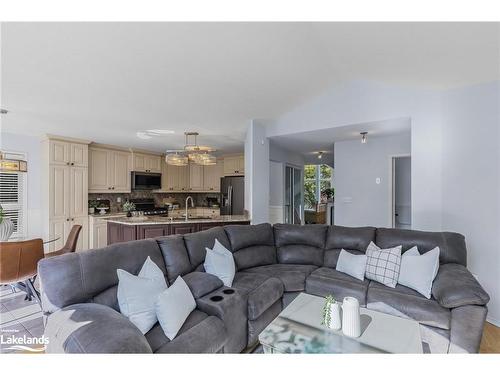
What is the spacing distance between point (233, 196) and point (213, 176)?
4.15 feet

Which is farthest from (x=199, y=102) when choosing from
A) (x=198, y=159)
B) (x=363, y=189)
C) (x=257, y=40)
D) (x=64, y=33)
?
(x=363, y=189)

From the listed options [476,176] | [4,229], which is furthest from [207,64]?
A: [476,176]

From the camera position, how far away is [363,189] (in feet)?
16.7

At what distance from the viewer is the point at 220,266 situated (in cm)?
251

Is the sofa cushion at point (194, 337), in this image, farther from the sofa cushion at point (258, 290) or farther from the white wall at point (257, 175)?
the white wall at point (257, 175)

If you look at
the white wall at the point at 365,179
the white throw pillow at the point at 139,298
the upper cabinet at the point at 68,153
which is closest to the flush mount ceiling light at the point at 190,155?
the upper cabinet at the point at 68,153

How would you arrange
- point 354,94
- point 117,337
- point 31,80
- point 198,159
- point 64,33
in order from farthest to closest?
1. point 198,159
2. point 354,94
3. point 31,80
4. point 64,33
5. point 117,337

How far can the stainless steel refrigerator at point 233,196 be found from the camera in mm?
6621

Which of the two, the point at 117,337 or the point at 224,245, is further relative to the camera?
the point at 224,245

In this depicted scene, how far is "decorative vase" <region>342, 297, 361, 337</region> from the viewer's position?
1.68 metres

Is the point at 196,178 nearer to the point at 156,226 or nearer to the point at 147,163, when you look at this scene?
the point at 147,163

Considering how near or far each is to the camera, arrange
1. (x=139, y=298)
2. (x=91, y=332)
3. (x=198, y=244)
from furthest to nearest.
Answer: (x=198, y=244), (x=139, y=298), (x=91, y=332)

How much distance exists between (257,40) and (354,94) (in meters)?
2.05
